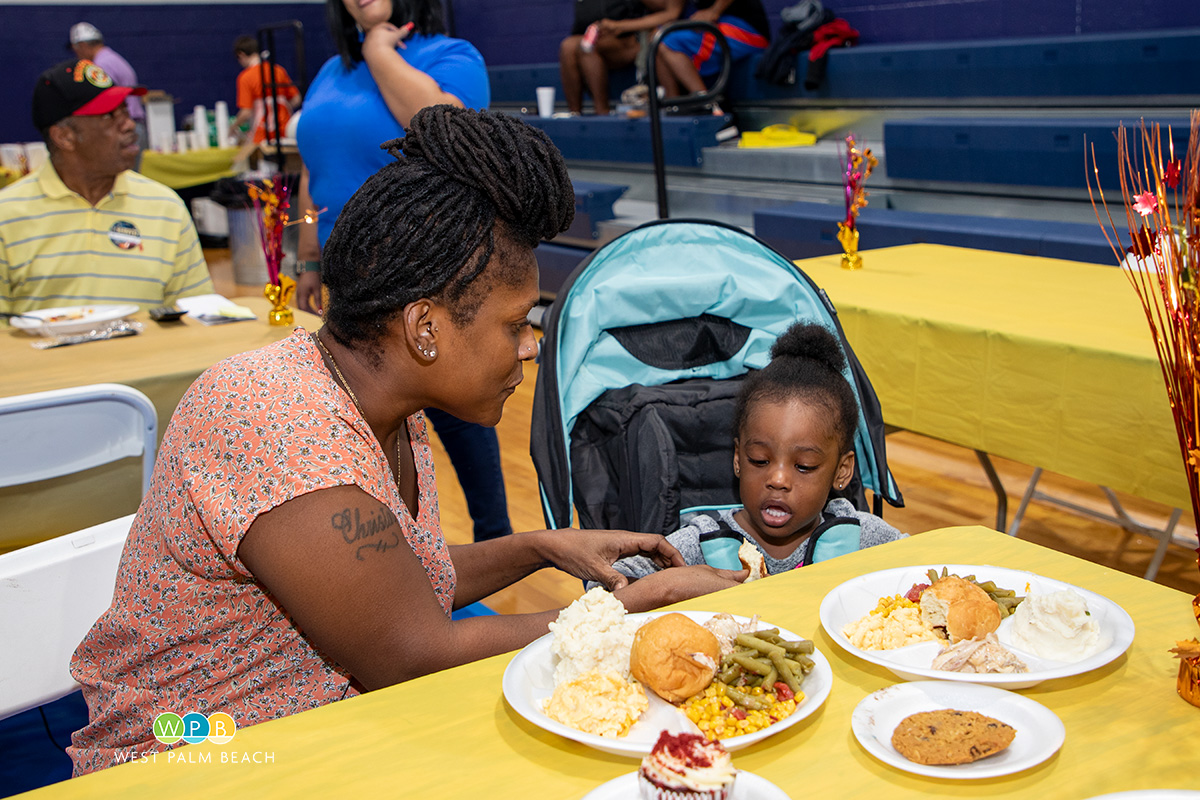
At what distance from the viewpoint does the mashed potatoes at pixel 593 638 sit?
1.00 m

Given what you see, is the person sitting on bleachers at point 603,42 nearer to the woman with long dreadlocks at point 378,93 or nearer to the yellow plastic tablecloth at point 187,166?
the yellow plastic tablecloth at point 187,166

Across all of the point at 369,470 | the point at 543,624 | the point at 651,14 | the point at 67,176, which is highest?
the point at 651,14

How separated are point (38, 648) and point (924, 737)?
1.09 metres

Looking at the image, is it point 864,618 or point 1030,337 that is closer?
point 864,618

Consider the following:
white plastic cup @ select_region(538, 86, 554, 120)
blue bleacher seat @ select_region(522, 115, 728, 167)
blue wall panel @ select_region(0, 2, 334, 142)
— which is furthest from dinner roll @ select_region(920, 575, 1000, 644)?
blue wall panel @ select_region(0, 2, 334, 142)

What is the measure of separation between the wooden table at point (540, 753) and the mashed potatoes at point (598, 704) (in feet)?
0.08

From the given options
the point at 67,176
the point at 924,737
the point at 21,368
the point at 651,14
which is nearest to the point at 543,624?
the point at 924,737

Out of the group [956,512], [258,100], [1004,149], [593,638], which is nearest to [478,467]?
[956,512]

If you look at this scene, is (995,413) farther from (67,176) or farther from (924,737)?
(67,176)

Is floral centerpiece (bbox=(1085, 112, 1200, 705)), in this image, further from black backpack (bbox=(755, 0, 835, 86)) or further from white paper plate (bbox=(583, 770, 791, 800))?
black backpack (bbox=(755, 0, 835, 86))

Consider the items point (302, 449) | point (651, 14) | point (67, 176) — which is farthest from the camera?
point (651, 14)

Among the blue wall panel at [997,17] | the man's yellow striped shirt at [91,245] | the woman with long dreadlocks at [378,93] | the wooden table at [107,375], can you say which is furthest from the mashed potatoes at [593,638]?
the blue wall panel at [997,17]

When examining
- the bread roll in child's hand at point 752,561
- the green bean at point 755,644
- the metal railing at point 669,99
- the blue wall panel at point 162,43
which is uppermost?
the blue wall panel at point 162,43

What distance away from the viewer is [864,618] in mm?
1104
